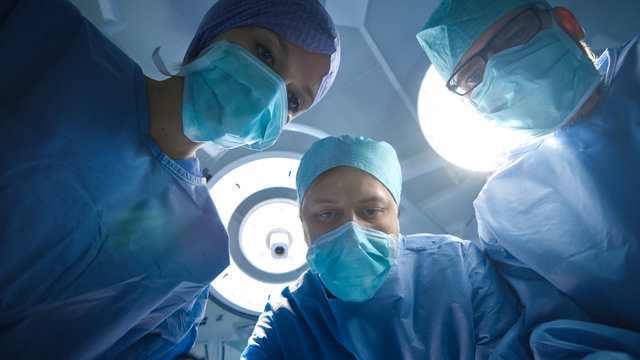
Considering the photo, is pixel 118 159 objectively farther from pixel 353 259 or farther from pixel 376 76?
pixel 376 76

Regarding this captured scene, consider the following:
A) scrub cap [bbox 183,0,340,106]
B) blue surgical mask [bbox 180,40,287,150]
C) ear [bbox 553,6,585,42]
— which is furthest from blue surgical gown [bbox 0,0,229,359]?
ear [bbox 553,6,585,42]

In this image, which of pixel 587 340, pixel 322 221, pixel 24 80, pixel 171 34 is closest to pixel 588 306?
pixel 587 340

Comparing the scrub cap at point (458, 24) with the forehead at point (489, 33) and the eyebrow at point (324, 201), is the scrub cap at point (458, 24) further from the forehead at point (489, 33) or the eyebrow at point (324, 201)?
the eyebrow at point (324, 201)

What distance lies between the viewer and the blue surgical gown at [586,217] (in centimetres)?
65

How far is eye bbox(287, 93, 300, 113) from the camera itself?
0.95 m

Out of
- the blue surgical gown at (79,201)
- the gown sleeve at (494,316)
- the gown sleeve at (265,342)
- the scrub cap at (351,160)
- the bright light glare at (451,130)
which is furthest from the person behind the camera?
the bright light glare at (451,130)

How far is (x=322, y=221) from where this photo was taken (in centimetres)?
103

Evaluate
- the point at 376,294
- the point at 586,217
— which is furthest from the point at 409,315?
the point at 586,217

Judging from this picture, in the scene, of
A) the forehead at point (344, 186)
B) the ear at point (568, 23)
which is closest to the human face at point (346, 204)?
the forehead at point (344, 186)

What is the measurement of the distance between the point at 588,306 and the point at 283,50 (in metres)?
1.05

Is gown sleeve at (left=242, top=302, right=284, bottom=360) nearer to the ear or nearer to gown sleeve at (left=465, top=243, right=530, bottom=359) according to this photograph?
gown sleeve at (left=465, top=243, right=530, bottom=359)

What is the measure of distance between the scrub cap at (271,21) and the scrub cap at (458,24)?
0.45 m

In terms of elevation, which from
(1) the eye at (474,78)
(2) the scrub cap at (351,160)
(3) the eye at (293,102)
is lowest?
(2) the scrub cap at (351,160)

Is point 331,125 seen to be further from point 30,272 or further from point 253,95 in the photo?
point 30,272
